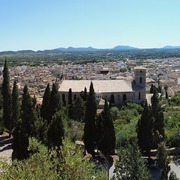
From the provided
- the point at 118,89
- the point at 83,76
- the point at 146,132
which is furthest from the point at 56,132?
the point at 83,76

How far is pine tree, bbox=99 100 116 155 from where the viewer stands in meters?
21.0

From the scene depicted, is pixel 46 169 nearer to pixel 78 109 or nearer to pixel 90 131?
pixel 90 131

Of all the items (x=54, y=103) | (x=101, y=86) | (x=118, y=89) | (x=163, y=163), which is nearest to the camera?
(x=163, y=163)

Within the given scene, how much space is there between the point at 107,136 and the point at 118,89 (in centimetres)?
2693

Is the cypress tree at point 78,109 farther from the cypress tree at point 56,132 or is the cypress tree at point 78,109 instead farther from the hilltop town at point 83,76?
the hilltop town at point 83,76

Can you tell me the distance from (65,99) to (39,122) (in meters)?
26.3

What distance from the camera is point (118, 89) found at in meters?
47.6

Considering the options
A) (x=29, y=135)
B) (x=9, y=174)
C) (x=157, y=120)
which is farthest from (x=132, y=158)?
(x=157, y=120)

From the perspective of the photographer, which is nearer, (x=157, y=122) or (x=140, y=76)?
(x=157, y=122)

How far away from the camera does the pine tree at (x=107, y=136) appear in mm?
21047

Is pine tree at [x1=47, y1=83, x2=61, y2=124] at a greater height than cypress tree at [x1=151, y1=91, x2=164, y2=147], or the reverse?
pine tree at [x1=47, y1=83, x2=61, y2=124]

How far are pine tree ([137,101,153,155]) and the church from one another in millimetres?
24063

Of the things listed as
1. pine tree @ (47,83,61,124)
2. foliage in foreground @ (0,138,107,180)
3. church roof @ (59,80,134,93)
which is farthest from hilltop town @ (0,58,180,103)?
foliage in foreground @ (0,138,107,180)

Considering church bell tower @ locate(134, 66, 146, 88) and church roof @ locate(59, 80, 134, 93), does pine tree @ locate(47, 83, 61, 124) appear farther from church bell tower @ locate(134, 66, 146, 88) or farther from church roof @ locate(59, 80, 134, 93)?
church bell tower @ locate(134, 66, 146, 88)
